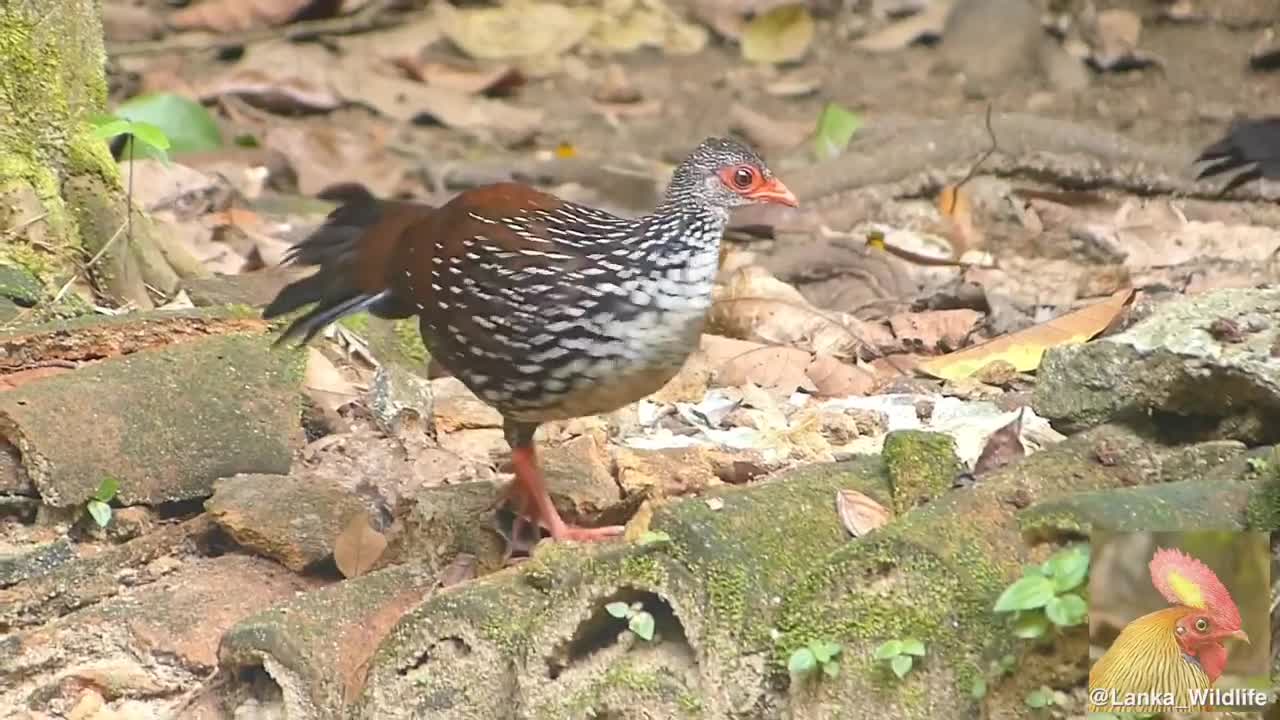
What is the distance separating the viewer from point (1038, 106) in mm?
9828

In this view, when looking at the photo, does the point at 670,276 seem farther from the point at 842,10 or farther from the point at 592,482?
the point at 842,10

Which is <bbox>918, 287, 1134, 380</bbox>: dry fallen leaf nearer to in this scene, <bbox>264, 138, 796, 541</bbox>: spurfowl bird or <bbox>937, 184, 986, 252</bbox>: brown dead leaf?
<bbox>264, 138, 796, 541</bbox>: spurfowl bird

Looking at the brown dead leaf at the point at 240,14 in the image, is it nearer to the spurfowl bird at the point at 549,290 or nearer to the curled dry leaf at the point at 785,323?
the curled dry leaf at the point at 785,323

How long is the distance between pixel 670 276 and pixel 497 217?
0.46 m

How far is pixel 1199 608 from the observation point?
2832 millimetres

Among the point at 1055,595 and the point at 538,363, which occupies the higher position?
the point at 1055,595

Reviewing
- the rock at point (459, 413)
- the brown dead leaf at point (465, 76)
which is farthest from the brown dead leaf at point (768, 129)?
the rock at point (459, 413)

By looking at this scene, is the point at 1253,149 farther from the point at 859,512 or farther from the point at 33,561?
the point at 33,561

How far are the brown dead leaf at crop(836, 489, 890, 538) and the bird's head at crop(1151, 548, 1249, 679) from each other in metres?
0.72

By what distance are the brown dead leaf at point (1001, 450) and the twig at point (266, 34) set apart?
7.35 m

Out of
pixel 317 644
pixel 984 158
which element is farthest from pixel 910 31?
pixel 317 644

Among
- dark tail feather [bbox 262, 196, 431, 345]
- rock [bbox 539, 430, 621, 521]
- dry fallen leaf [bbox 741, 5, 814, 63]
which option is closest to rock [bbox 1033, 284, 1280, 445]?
rock [bbox 539, 430, 621, 521]

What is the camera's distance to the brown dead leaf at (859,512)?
3525 mm

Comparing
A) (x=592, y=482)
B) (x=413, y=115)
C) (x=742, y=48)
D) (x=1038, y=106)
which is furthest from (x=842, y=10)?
(x=592, y=482)
